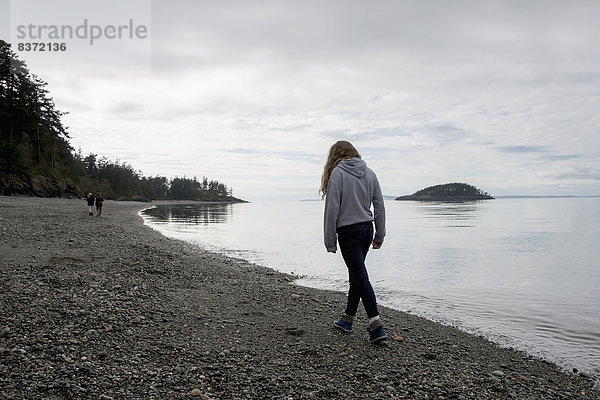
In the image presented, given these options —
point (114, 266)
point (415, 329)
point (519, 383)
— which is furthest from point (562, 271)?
point (114, 266)

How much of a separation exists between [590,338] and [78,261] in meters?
10.5

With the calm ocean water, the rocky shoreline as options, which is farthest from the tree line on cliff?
the rocky shoreline

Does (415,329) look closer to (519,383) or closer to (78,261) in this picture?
(519,383)

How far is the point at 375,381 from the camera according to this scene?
4230mm

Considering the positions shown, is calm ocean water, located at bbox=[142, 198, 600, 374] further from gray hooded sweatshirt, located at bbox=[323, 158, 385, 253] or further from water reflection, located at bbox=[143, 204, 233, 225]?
water reflection, located at bbox=[143, 204, 233, 225]

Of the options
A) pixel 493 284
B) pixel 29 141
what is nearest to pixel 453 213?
pixel 493 284

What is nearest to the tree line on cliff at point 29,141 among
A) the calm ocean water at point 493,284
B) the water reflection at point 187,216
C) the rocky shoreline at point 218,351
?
the water reflection at point 187,216

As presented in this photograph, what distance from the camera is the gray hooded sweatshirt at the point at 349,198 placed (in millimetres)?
5383

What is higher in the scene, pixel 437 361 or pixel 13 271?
pixel 13 271

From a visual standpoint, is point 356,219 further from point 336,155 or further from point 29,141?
point 29,141

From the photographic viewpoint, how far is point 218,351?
15.7 feet

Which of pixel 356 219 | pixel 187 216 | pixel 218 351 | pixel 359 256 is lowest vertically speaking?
pixel 187 216

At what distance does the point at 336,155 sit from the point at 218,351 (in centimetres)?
297

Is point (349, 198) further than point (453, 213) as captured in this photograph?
No
